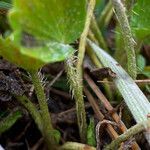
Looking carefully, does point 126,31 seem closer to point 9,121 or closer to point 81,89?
point 81,89

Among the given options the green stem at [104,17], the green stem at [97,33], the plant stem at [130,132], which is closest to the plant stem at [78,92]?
the plant stem at [130,132]

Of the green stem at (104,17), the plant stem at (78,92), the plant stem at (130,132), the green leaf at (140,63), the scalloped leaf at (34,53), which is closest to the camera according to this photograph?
the scalloped leaf at (34,53)

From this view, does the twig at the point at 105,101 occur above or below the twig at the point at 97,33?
below

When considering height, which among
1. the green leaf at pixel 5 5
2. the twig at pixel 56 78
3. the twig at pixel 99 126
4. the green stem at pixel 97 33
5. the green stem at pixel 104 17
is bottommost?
the twig at pixel 99 126

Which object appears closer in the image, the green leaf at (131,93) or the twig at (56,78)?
the green leaf at (131,93)

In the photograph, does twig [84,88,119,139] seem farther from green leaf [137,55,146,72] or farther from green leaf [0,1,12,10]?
green leaf [0,1,12,10]

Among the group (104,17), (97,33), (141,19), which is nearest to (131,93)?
(141,19)

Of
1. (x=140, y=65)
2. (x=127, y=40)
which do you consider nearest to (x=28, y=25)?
(x=127, y=40)

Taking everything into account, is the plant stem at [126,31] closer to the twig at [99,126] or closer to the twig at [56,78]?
the twig at [99,126]
